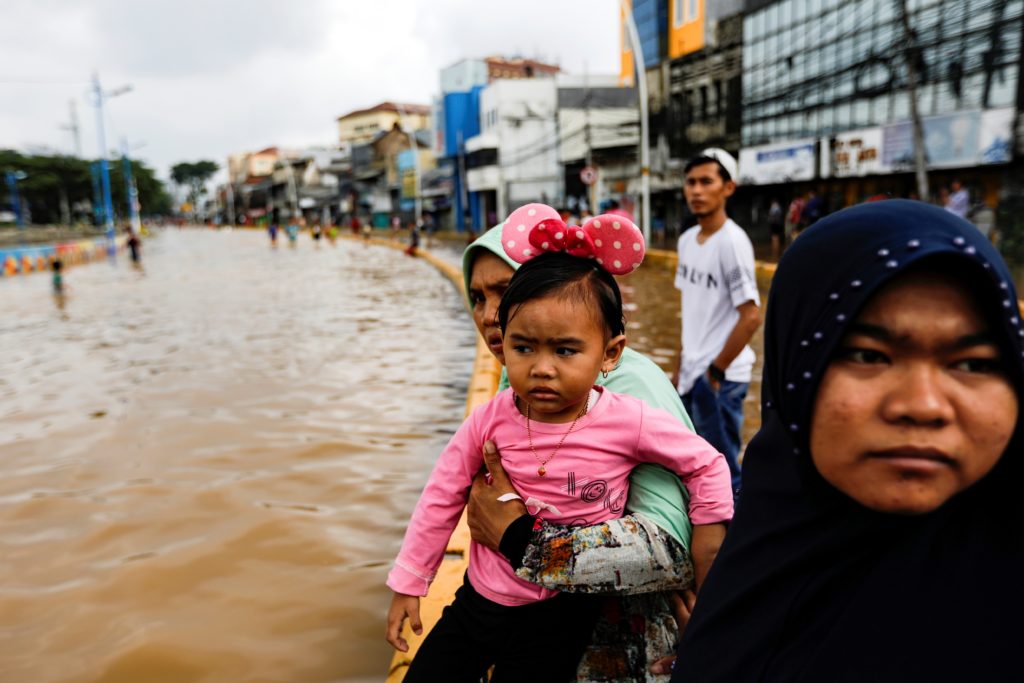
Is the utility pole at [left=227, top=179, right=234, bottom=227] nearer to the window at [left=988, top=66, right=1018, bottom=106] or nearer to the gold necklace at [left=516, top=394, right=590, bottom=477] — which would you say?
the window at [left=988, top=66, right=1018, bottom=106]

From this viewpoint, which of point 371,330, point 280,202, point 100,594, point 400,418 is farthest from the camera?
point 280,202

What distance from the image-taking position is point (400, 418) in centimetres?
629

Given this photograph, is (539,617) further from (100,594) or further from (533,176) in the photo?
(533,176)

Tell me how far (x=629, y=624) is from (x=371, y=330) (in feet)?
31.9

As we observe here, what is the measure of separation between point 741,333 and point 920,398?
2599 millimetres

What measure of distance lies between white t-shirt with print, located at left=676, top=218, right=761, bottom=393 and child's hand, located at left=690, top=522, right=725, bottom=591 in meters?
2.08

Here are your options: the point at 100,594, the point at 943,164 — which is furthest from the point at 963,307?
the point at 943,164

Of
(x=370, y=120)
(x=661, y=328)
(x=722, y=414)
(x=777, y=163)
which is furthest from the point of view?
(x=370, y=120)

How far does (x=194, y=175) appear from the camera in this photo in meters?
142

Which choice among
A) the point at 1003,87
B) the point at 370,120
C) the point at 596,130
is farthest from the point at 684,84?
the point at 370,120

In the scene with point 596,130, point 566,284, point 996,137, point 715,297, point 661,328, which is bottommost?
point 661,328

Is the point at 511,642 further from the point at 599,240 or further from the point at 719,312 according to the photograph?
the point at 719,312

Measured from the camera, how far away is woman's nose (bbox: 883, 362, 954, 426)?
928mm

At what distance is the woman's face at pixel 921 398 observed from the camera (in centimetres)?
94
